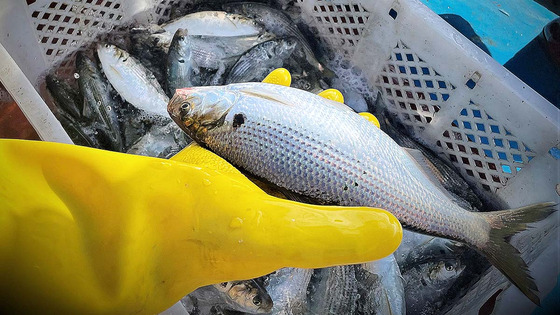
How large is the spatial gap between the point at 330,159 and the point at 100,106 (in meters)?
1.33

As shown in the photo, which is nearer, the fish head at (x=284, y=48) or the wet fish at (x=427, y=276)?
the wet fish at (x=427, y=276)

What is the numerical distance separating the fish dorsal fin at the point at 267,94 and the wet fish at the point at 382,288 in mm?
831

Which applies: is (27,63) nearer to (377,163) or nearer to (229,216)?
(229,216)

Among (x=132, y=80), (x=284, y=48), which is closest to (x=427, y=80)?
(x=284, y=48)

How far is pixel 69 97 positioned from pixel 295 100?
4.39 ft

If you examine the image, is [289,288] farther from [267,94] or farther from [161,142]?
[161,142]

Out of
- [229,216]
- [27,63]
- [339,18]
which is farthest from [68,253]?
[339,18]

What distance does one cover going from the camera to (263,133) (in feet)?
5.78

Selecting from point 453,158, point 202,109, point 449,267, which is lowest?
point 449,267

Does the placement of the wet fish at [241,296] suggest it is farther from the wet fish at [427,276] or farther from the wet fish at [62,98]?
the wet fish at [62,98]

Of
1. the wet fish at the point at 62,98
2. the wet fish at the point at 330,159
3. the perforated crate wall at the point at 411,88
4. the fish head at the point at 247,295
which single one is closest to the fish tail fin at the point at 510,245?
the wet fish at the point at 330,159

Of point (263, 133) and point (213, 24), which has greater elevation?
point (263, 133)

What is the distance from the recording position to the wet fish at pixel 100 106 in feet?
7.50

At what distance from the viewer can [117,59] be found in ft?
7.93
